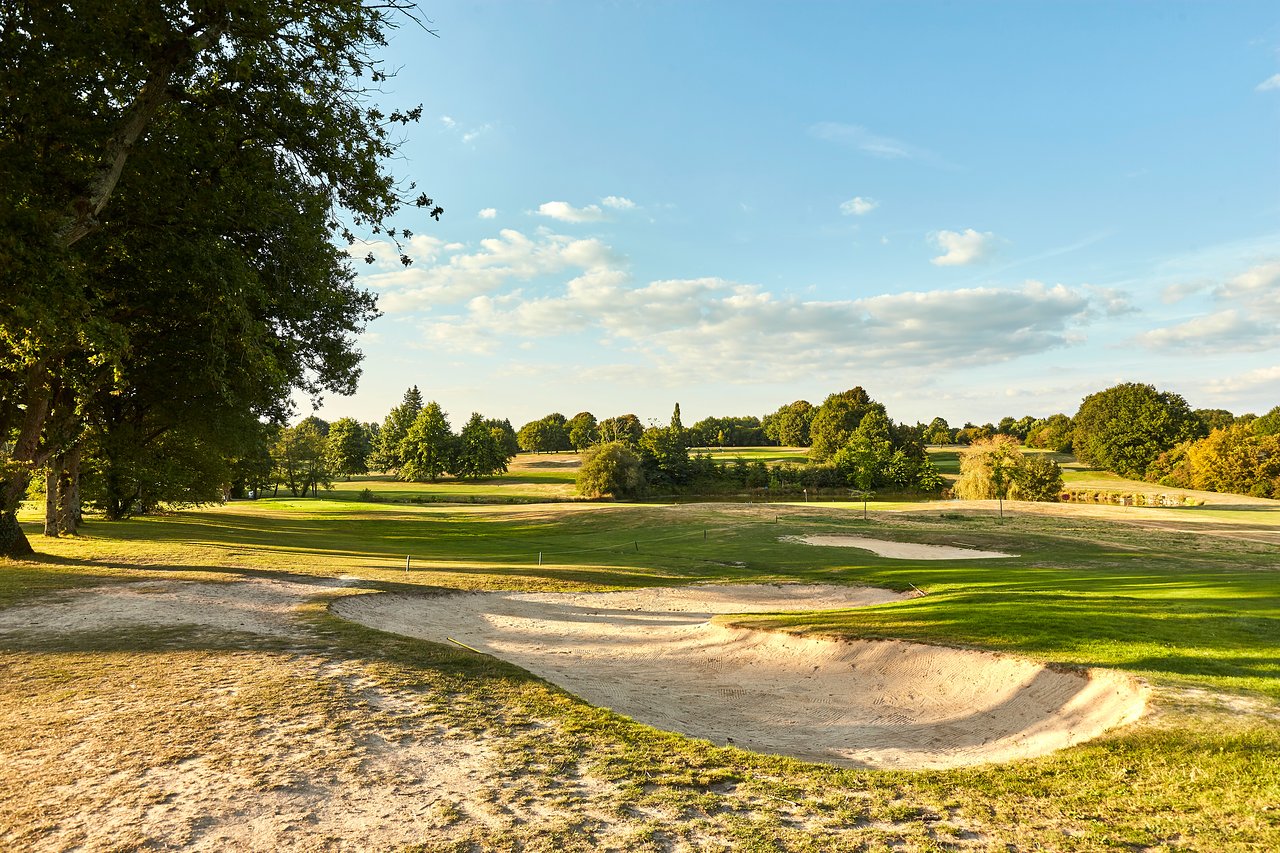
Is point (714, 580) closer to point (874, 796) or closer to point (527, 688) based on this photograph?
point (527, 688)

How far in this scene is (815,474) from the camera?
→ 8631 cm

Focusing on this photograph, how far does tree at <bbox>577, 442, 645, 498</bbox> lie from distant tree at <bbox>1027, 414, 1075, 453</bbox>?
9362 cm

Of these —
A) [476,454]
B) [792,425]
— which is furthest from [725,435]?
[476,454]

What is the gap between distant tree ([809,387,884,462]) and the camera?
104000mm

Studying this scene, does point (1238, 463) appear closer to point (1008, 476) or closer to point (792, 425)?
point (1008, 476)

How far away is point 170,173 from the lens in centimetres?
1485

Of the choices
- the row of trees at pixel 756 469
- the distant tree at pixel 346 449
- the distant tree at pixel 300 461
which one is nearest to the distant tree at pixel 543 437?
the distant tree at pixel 346 449

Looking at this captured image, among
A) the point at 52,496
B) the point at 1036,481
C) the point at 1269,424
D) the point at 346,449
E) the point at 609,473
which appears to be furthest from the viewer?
the point at 1269,424

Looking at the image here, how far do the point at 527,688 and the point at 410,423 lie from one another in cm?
9774

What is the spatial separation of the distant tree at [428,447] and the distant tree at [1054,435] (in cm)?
11228

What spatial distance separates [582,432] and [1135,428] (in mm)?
100877

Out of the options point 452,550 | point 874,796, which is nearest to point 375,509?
point 452,550

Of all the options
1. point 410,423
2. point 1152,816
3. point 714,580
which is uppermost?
point 410,423

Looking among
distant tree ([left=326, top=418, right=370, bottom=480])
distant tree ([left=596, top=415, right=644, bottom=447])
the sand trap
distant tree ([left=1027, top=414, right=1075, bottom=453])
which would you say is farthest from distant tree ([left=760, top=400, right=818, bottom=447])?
the sand trap
